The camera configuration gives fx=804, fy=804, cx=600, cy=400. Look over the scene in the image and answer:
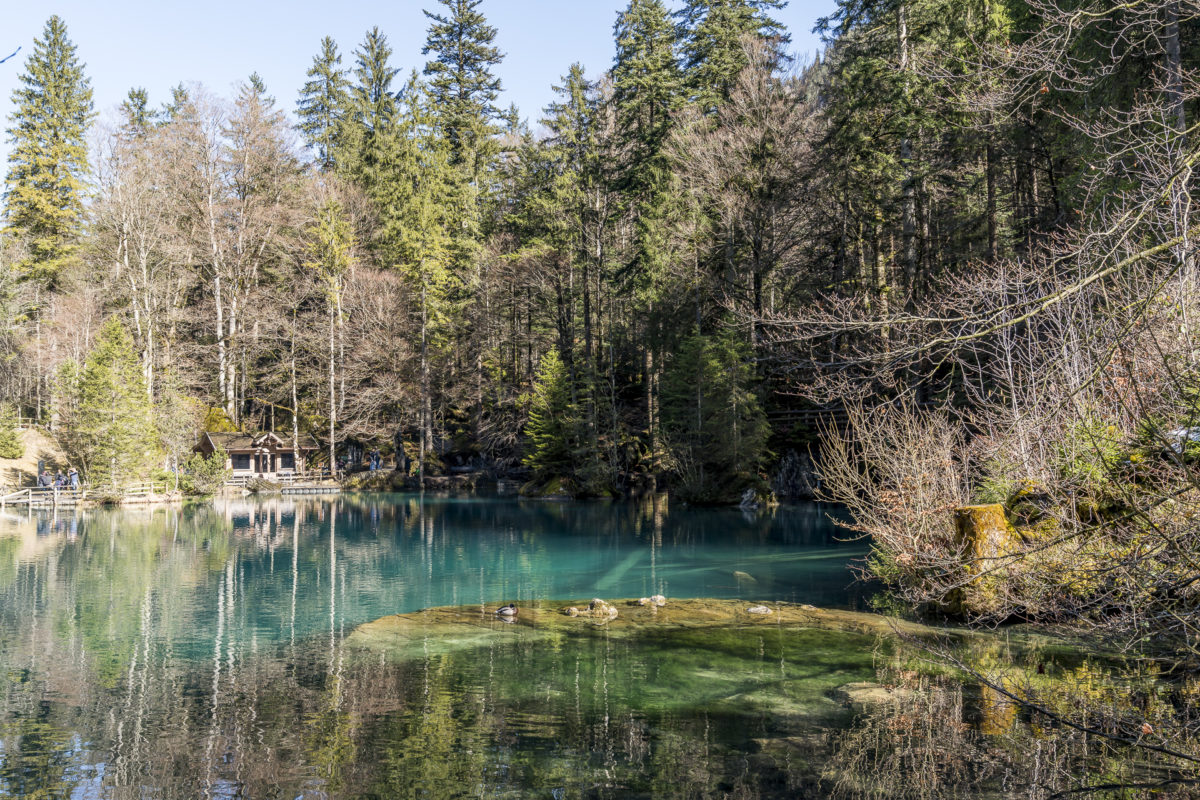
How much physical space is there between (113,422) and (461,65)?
30.8 metres

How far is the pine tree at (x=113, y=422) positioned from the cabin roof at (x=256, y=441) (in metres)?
6.18

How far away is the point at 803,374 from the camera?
3266cm

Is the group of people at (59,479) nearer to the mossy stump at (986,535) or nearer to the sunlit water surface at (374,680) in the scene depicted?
the sunlit water surface at (374,680)

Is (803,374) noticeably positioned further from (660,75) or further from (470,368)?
(470,368)

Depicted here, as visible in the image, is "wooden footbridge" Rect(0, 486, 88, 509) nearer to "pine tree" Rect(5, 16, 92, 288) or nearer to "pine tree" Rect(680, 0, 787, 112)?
"pine tree" Rect(5, 16, 92, 288)

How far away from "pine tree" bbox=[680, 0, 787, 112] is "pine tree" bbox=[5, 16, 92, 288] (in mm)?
35396

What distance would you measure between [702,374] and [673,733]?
2485 cm

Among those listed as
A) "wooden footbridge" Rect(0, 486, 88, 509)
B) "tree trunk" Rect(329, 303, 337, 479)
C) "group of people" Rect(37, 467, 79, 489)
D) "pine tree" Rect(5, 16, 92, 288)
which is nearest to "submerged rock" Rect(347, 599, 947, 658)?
"wooden footbridge" Rect(0, 486, 88, 509)

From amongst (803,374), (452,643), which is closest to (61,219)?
(803,374)

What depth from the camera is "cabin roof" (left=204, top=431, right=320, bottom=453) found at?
4122 centimetres

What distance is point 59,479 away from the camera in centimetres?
3578

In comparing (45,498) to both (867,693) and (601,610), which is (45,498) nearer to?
(601,610)

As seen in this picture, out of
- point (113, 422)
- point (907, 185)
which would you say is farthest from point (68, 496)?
point (907, 185)

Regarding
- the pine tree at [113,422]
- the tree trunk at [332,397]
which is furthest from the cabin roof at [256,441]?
the pine tree at [113,422]
